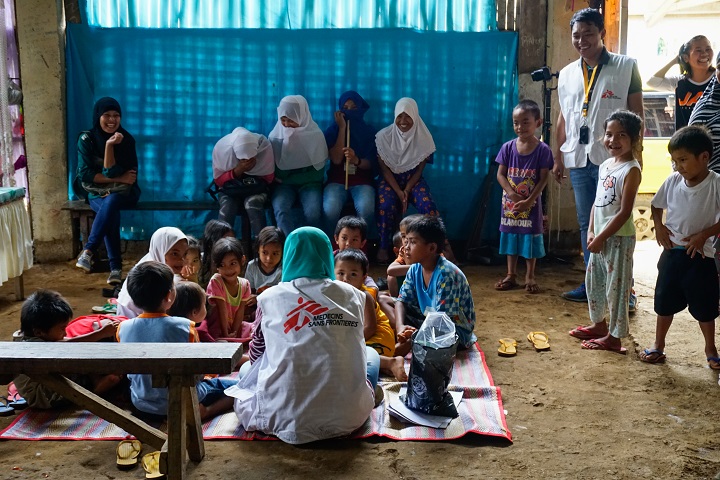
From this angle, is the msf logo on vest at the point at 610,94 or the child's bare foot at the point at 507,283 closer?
the msf logo on vest at the point at 610,94

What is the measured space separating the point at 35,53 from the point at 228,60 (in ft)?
5.70

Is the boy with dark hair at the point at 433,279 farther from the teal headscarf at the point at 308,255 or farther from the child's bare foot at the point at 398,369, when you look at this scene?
the teal headscarf at the point at 308,255

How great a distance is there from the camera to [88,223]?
21.7ft

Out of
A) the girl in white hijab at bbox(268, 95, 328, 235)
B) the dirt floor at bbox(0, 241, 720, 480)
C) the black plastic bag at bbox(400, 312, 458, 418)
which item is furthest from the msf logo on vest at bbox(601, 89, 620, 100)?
the girl in white hijab at bbox(268, 95, 328, 235)

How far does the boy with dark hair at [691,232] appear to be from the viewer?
3.88m

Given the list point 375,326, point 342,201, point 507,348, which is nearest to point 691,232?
point 507,348

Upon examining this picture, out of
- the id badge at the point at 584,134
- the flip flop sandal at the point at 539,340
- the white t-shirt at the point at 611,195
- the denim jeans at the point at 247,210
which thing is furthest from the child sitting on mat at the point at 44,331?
the id badge at the point at 584,134

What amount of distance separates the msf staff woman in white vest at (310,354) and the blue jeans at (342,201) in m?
3.46

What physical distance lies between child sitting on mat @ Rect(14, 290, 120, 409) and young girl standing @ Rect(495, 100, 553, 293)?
138 inches

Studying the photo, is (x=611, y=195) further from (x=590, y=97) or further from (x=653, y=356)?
(x=590, y=97)

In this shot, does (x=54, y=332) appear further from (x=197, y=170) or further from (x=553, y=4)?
(x=553, y=4)

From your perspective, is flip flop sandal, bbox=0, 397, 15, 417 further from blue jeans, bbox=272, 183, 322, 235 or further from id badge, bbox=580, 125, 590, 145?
id badge, bbox=580, 125, 590, 145

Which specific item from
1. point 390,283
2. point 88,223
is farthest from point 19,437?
point 88,223

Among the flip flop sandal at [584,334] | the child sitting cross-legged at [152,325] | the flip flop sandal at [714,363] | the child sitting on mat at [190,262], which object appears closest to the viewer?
the child sitting cross-legged at [152,325]
